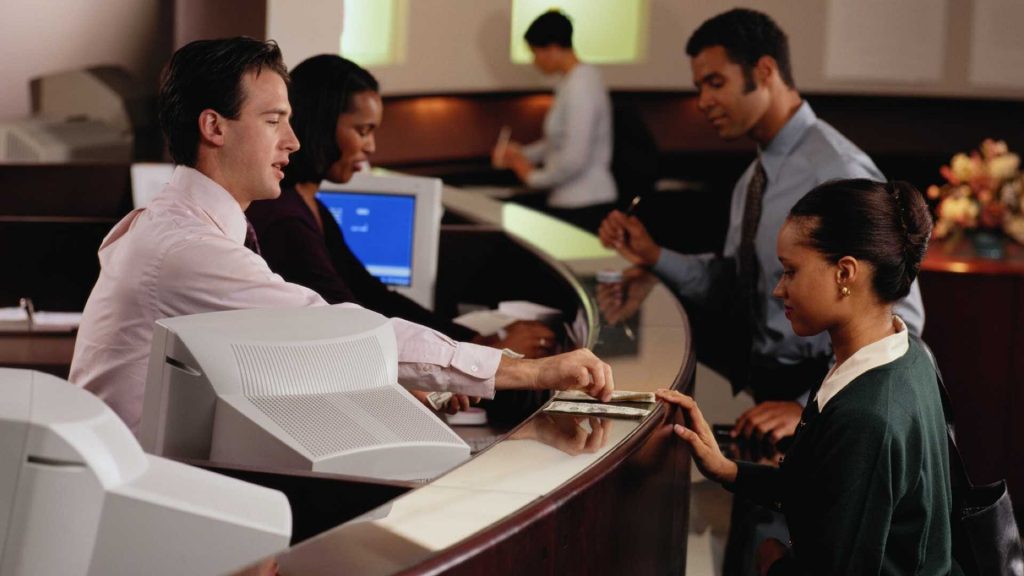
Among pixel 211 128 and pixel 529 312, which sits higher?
pixel 211 128

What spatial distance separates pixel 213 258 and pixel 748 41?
1.90 meters

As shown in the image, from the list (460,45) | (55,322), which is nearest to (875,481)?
(55,322)

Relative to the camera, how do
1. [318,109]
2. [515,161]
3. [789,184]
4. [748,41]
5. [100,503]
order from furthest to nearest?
[515,161], [748,41], [789,184], [318,109], [100,503]

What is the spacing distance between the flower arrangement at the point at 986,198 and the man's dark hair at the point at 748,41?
175 centimetres

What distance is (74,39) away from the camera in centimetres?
720

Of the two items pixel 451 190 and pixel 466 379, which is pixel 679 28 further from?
pixel 466 379

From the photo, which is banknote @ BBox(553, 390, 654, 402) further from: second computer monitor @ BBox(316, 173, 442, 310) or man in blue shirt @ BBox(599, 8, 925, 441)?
second computer monitor @ BBox(316, 173, 442, 310)

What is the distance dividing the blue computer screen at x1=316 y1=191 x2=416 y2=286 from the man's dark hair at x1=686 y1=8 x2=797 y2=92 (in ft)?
3.60

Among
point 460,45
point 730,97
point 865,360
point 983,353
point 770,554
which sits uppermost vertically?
point 460,45

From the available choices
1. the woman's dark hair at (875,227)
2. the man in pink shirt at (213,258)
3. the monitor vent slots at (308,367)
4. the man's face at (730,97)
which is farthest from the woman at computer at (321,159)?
the woman's dark hair at (875,227)

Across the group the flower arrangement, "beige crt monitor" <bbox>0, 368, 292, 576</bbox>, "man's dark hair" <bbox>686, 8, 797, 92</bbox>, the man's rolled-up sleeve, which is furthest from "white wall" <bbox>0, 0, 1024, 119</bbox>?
"beige crt monitor" <bbox>0, 368, 292, 576</bbox>

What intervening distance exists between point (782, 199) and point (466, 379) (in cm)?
145

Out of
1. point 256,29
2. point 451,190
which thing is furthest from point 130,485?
point 451,190

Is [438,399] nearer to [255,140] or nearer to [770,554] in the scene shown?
[255,140]
